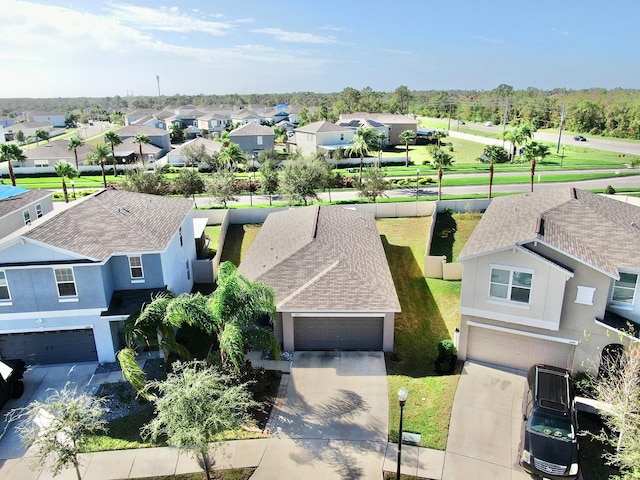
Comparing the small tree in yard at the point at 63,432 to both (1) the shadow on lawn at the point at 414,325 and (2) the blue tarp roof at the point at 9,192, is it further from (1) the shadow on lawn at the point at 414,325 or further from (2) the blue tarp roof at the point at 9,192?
(2) the blue tarp roof at the point at 9,192

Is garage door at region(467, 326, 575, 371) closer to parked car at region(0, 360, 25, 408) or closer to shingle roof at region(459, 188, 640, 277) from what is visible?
shingle roof at region(459, 188, 640, 277)

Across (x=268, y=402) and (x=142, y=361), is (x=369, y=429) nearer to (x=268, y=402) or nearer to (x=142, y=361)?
(x=268, y=402)

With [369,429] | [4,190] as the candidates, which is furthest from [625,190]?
[4,190]

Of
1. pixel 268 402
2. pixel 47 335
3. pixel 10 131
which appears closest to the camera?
pixel 268 402

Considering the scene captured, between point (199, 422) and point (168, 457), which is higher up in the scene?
point (199, 422)

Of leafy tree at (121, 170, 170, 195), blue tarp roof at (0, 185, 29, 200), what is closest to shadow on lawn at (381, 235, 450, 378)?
leafy tree at (121, 170, 170, 195)

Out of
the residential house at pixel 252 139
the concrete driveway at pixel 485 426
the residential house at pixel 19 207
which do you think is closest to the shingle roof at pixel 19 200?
the residential house at pixel 19 207
